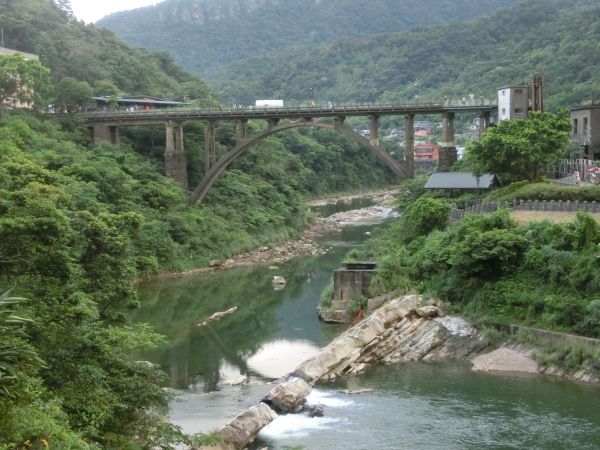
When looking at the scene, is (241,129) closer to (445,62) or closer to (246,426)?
(246,426)

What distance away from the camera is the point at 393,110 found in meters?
46.1

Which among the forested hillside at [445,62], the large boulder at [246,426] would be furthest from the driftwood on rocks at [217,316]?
the forested hillside at [445,62]

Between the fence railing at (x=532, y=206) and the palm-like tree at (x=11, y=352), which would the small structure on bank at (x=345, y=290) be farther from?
the palm-like tree at (x=11, y=352)

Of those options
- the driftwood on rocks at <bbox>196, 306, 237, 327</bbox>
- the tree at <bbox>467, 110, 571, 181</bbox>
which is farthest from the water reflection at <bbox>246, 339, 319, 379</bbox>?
the tree at <bbox>467, 110, 571, 181</bbox>

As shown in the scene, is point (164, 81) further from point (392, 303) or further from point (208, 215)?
point (392, 303)

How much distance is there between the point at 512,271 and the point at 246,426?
12.3m

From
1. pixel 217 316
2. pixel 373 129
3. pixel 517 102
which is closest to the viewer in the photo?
pixel 217 316

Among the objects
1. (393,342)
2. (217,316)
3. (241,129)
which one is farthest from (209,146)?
(393,342)

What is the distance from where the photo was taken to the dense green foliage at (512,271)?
87.0 ft

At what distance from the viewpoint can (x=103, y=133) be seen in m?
54.8

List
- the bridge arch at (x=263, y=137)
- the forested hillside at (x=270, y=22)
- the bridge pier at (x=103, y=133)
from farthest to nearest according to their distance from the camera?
1. the forested hillside at (x=270, y=22)
2. the bridge pier at (x=103, y=133)
3. the bridge arch at (x=263, y=137)

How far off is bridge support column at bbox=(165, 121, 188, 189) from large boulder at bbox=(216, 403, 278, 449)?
33218 mm

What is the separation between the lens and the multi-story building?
147 ft

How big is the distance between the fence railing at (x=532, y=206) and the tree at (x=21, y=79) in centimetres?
2918
